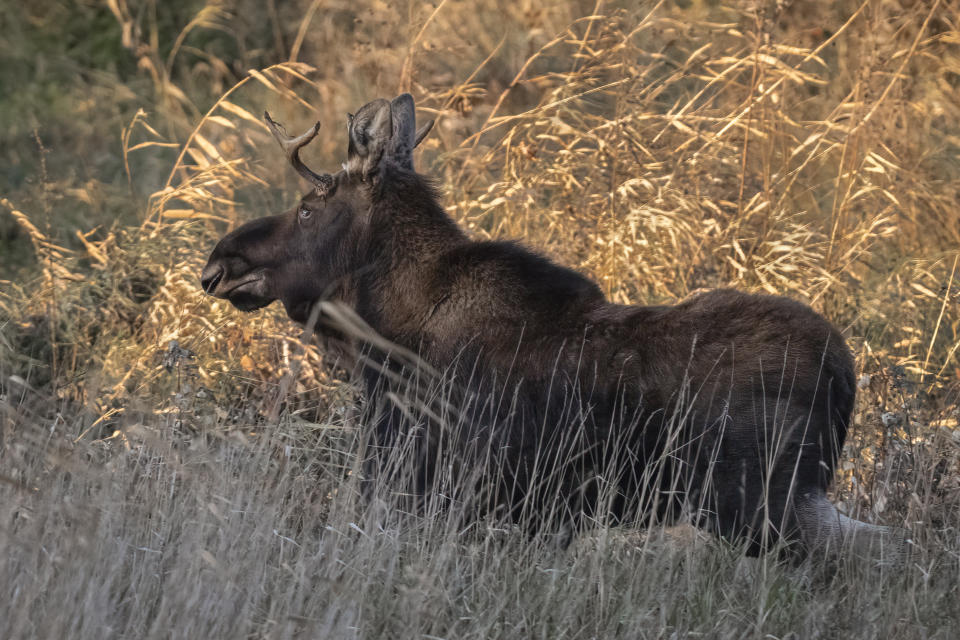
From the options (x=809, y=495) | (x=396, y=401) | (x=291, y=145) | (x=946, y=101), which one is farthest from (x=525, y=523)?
(x=946, y=101)

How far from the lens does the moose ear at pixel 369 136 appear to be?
5488 mm

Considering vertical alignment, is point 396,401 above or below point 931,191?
below

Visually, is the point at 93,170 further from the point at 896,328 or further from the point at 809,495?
the point at 809,495

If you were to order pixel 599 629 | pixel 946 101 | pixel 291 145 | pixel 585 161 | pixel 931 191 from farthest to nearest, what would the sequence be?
pixel 946 101, pixel 931 191, pixel 585 161, pixel 291 145, pixel 599 629

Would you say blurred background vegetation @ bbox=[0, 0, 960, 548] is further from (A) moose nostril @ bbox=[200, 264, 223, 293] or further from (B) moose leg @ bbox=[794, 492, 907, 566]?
(B) moose leg @ bbox=[794, 492, 907, 566]

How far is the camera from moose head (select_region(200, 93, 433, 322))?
18.1 feet

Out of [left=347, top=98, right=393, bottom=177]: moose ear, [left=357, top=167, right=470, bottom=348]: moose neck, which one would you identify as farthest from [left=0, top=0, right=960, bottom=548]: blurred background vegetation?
[left=347, top=98, right=393, bottom=177]: moose ear

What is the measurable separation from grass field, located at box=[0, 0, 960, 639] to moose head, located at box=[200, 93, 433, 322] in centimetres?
47

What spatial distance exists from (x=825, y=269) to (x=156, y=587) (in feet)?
15.5

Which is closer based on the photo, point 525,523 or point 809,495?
point 809,495

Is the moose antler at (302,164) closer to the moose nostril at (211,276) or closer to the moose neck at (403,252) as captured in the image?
the moose neck at (403,252)

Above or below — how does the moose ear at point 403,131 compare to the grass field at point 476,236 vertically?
above

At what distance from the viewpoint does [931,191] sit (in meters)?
8.22

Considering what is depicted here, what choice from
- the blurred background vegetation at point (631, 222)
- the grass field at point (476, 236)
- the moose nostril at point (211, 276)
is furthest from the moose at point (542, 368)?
the blurred background vegetation at point (631, 222)
